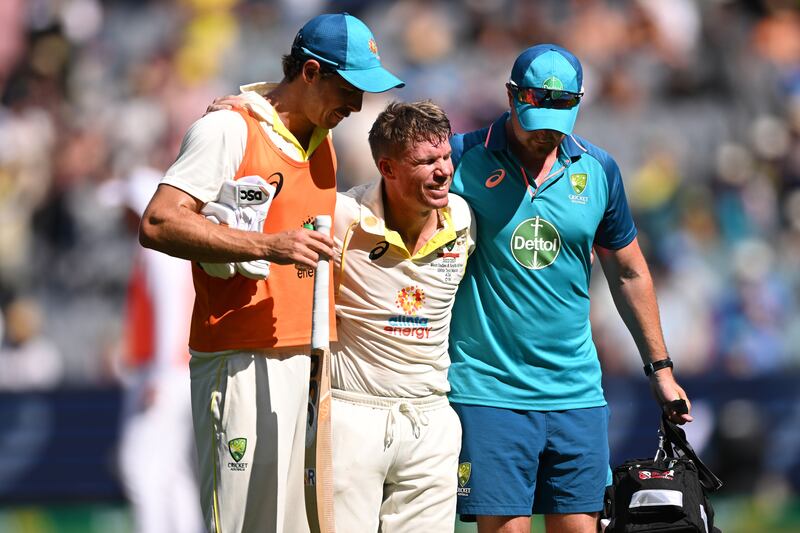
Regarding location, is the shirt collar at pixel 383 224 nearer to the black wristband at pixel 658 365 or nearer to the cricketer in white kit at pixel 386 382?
the cricketer in white kit at pixel 386 382

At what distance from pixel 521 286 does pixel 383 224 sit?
665 mm

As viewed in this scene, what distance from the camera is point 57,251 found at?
11820 mm

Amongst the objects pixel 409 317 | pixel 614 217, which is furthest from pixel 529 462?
pixel 614 217

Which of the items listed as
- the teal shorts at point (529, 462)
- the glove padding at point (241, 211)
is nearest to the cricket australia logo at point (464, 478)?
the teal shorts at point (529, 462)

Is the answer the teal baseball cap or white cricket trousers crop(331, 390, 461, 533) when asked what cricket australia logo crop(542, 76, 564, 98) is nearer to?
the teal baseball cap

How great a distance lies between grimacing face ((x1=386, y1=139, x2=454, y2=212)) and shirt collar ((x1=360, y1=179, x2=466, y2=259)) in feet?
0.46

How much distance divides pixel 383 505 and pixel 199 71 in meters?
8.84

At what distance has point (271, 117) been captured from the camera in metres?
4.36

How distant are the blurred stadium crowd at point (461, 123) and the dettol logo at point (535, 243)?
6.32 meters

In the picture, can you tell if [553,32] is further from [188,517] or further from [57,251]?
[188,517]

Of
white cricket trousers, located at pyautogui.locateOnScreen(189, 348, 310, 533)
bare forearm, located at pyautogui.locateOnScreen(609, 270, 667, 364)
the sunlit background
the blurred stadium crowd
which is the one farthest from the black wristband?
the blurred stadium crowd

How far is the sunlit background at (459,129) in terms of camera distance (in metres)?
10.4

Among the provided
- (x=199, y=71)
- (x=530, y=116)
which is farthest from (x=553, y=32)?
(x=530, y=116)

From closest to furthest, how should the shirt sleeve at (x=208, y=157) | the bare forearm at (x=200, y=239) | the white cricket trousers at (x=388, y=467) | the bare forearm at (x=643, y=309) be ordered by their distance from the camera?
the bare forearm at (x=200, y=239) < the shirt sleeve at (x=208, y=157) < the white cricket trousers at (x=388, y=467) < the bare forearm at (x=643, y=309)
